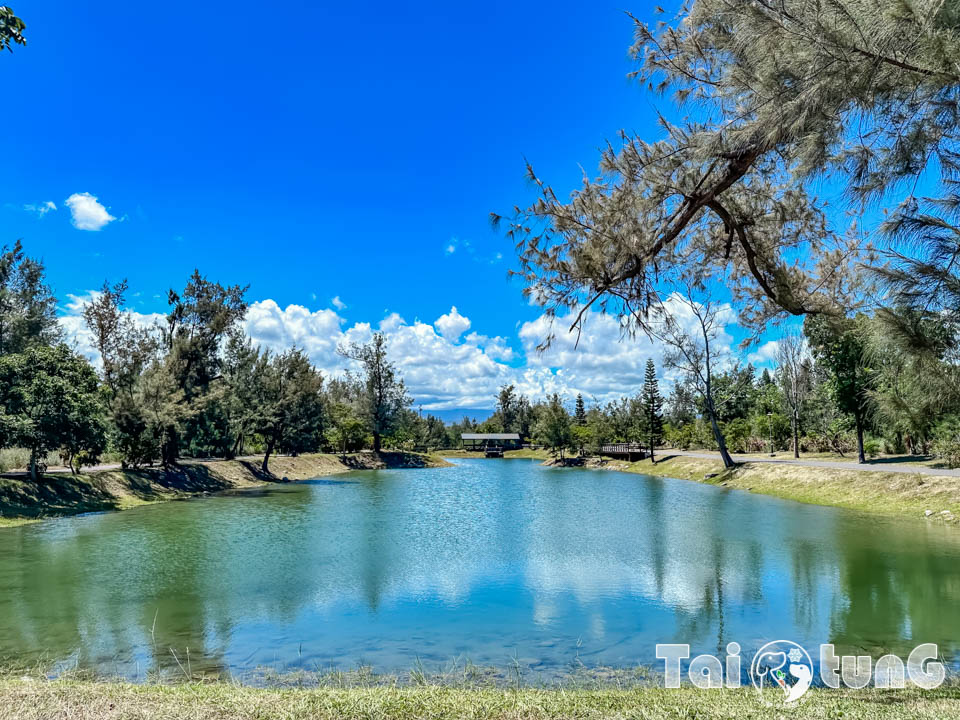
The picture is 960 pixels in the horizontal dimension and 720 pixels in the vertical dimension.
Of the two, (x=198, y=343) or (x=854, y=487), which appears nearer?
(x=854, y=487)

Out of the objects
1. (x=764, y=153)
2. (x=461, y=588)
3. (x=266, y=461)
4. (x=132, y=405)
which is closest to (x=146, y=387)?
(x=132, y=405)

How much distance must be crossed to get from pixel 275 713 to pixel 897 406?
6862 mm

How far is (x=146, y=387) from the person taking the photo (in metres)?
30.8

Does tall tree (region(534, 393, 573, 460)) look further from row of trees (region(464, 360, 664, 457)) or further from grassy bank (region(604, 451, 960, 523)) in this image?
grassy bank (region(604, 451, 960, 523))

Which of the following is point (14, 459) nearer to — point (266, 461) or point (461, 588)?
point (266, 461)

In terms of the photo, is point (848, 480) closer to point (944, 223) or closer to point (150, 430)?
point (944, 223)

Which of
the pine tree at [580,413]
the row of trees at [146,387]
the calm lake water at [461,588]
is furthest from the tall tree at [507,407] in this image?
the calm lake water at [461,588]

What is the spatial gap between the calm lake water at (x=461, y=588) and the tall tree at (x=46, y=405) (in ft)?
10.1

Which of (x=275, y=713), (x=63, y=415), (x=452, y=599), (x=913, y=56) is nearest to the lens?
(x=275, y=713)

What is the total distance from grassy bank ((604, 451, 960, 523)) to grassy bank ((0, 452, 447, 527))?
29413 millimetres

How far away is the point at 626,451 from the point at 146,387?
42.2 meters

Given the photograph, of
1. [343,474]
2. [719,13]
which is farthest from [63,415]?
[343,474]

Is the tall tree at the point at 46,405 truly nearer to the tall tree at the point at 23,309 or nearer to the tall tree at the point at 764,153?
the tall tree at the point at 23,309

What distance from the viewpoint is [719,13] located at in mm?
5809
